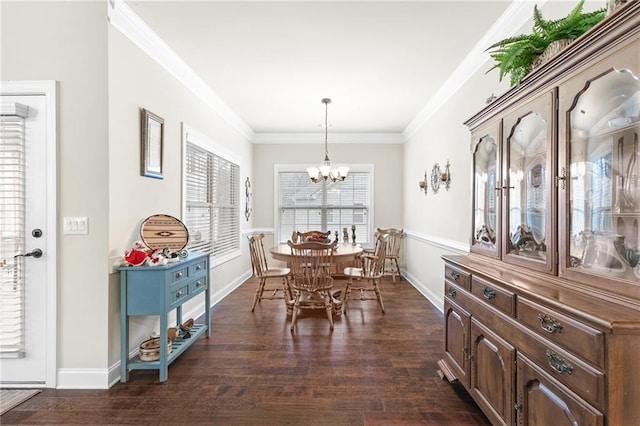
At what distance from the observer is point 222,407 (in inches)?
79.0

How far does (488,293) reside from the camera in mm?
1687

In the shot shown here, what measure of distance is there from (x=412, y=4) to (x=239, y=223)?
13.1 feet

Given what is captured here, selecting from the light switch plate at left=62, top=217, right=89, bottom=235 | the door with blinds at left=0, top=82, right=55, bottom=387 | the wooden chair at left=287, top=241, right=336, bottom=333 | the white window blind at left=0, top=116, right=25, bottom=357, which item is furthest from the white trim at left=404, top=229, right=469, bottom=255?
the white window blind at left=0, top=116, right=25, bottom=357

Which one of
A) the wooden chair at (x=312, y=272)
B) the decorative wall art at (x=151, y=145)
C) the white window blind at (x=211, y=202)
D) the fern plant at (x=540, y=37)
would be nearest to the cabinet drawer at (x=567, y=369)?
the fern plant at (x=540, y=37)

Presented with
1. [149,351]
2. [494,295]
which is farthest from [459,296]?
[149,351]

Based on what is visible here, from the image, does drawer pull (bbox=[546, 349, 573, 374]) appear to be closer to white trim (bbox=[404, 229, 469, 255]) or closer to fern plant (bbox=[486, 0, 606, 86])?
fern plant (bbox=[486, 0, 606, 86])

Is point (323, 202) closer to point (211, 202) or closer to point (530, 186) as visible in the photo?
point (211, 202)

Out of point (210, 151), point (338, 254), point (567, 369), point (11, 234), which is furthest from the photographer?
point (210, 151)

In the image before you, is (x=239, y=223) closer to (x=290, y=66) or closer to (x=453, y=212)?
(x=290, y=66)

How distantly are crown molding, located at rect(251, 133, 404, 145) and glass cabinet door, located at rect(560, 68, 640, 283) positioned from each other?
15.7 ft

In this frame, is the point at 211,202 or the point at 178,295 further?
the point at 211,202

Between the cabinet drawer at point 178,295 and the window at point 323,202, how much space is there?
360 centimetres

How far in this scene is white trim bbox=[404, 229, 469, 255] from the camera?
321 centimetres

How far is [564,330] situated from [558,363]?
0.49 feet
